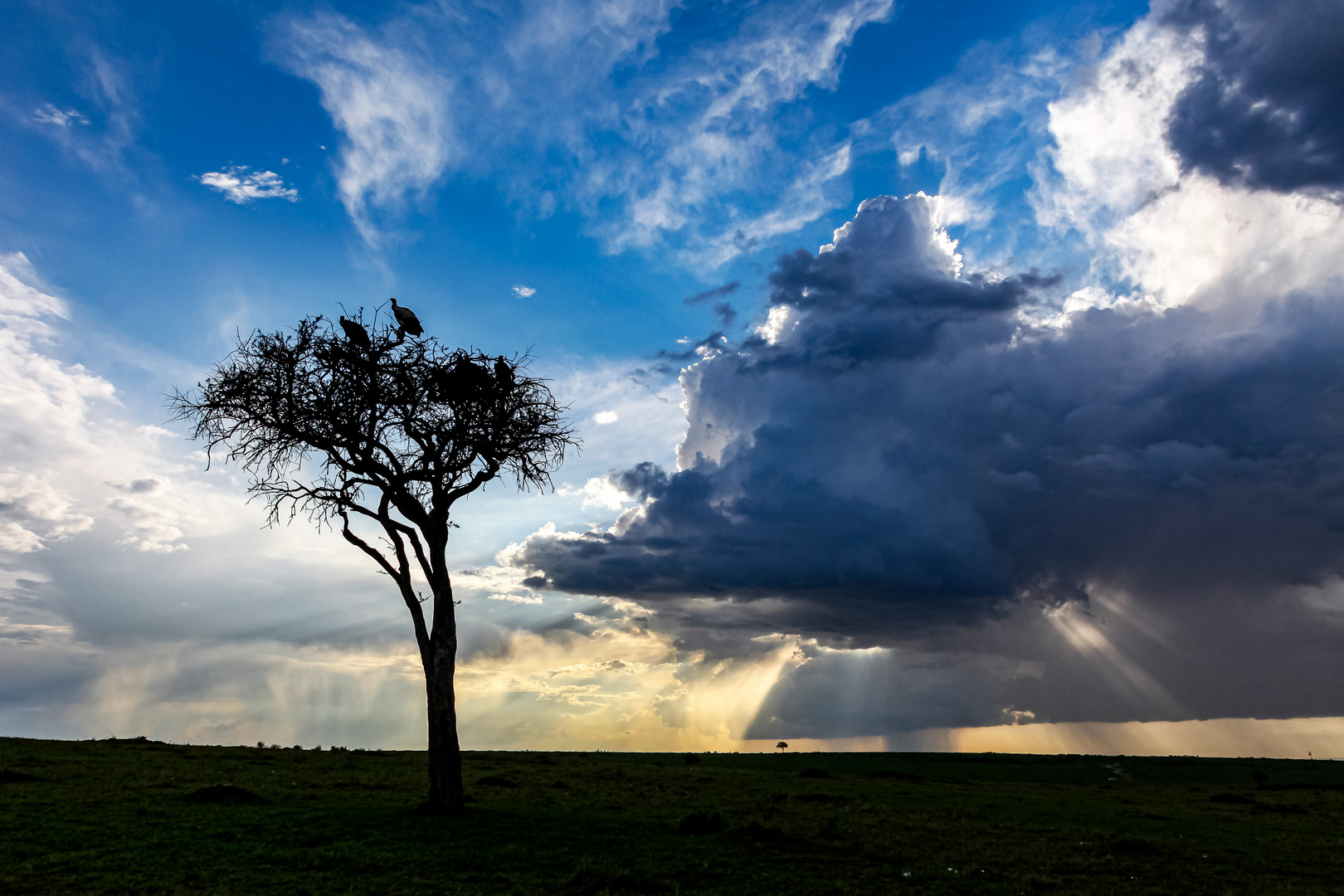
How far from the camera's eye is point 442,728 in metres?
25.9

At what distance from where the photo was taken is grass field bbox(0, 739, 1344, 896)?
17.7 metres

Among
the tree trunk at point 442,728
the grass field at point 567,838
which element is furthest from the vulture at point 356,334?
the grass field at point 567,838

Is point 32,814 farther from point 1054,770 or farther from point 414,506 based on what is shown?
point 1054,770

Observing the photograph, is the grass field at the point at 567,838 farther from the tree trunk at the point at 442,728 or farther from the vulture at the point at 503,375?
the vulture at the point at 503,375

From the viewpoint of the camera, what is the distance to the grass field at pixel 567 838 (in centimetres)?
1773

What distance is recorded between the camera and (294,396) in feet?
95.7

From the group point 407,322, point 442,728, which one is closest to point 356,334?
point 407,322

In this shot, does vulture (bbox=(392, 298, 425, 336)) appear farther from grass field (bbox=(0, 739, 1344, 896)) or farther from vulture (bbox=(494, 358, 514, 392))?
grass field (bbox=(0, 739, 1344, 896))

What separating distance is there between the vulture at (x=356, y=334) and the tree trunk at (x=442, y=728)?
11966 mm

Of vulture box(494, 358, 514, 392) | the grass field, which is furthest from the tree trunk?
vulture box(494, 358, 514, 392)

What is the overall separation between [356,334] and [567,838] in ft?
66.6

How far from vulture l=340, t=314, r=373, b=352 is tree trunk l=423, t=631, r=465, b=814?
1197 cm

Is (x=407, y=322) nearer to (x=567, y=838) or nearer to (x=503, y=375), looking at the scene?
(x=503, y=375)

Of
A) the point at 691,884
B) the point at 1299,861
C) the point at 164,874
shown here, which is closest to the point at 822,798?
the point at 1299,861
